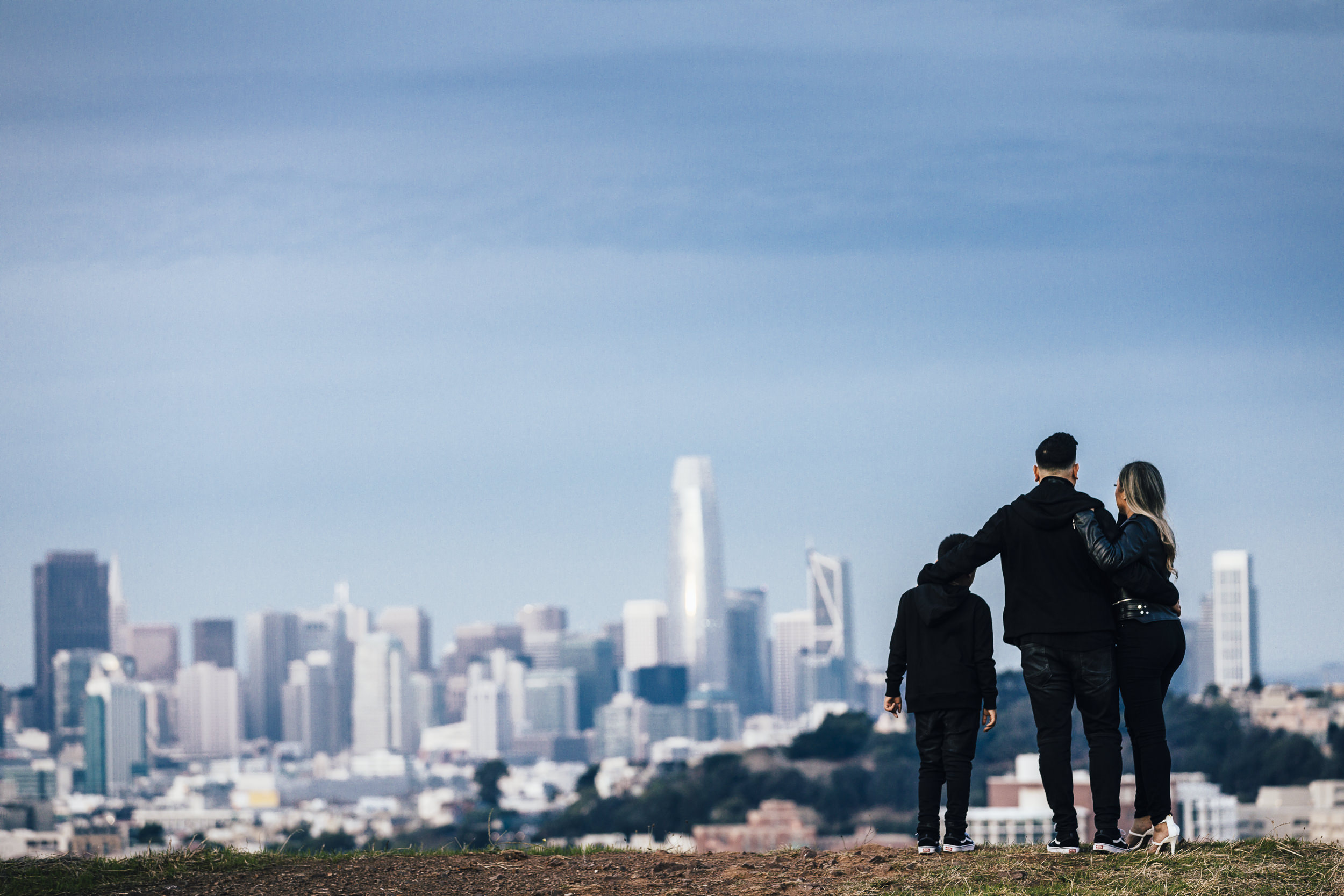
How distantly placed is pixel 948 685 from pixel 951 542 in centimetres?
66

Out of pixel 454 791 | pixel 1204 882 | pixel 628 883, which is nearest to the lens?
pixel 1204 882

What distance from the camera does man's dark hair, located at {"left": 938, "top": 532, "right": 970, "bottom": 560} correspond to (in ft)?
24.6

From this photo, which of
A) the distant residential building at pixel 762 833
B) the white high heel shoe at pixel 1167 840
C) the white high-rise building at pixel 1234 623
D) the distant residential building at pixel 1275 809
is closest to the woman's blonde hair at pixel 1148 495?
the white high heel shoe at pixel 1167 840

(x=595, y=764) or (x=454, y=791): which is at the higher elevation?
(x=595, y=764)

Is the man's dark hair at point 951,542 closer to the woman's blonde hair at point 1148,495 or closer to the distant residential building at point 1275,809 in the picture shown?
the woman's blonde hair at point 1148,495

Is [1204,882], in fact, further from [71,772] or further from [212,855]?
[71,772]

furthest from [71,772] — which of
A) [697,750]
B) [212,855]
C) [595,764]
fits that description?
[212,855]

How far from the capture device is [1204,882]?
6574mm

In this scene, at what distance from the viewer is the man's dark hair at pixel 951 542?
750cm

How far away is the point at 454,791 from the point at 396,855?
15241cm

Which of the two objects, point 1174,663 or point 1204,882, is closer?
point 1204,882

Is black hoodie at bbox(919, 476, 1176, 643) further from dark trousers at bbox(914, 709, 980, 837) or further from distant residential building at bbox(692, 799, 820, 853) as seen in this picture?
distant residential building at bbox(692, 799, 820, 853)

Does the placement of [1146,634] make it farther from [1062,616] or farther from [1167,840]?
[1167,840]

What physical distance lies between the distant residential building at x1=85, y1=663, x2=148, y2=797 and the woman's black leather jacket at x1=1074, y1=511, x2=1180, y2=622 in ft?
627
